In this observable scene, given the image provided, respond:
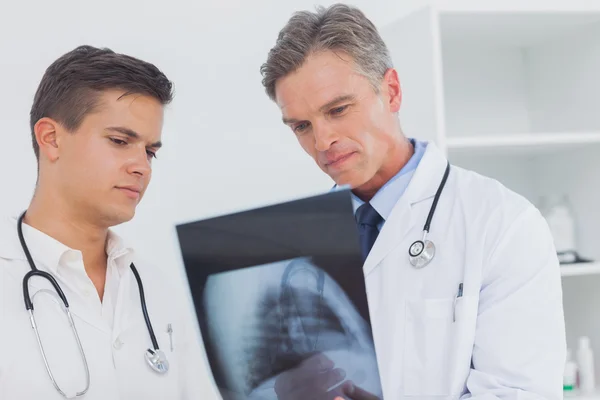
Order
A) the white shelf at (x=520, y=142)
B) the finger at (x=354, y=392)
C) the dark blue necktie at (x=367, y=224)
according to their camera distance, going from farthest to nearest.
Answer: the white shelf at (x=520, y=142), the dark blue necktie at (x=367, y=224), the finger at (x=354, y=392)

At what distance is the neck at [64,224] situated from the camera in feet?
5.08

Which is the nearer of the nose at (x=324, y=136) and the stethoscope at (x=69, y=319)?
the stethoscope at (x=69, y=319)

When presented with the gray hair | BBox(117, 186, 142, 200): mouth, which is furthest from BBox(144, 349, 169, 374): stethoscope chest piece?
the gray hair

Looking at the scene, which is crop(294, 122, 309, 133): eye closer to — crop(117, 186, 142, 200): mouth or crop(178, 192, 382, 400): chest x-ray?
crop(117, 186, 142, 200): mouth

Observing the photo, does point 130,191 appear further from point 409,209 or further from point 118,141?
point 409,209

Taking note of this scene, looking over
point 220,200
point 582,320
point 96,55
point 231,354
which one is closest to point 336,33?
point 96,55

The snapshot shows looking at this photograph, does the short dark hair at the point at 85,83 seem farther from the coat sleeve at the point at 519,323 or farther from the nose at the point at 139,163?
the coat sleeve at the point at 519,323

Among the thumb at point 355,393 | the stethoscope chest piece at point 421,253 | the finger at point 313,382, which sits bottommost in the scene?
the thumb at point 355,393

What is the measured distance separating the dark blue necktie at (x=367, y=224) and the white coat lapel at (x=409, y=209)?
48 mm

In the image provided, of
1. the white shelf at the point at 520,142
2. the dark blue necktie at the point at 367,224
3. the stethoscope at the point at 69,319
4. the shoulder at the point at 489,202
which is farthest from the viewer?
the white shelf at the point at 520,142

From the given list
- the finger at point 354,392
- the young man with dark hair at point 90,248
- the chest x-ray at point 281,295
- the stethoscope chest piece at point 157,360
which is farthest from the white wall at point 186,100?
the finger at point 354,392

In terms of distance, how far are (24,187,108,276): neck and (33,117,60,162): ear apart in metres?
0.08

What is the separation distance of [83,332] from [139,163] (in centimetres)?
35

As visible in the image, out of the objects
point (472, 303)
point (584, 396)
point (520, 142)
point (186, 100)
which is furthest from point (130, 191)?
point (584, 396)
